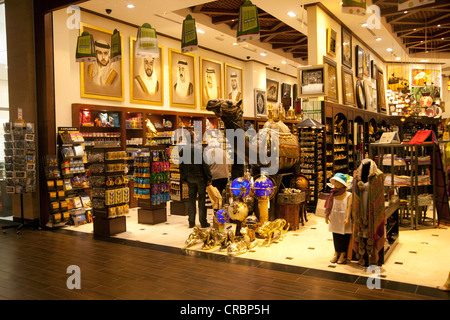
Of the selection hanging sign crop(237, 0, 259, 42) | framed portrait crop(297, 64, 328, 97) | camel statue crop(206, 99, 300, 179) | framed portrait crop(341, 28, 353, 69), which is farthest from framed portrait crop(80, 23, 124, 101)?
framed portrait crop(341, 28, 353, 69)

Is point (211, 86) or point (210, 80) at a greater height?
point (210, 80)

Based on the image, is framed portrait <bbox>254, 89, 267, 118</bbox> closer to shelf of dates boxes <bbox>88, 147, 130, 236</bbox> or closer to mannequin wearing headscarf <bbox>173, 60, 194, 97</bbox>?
mannequin wearing headscarf <bbox>173, 60, 194, 97</bbox>

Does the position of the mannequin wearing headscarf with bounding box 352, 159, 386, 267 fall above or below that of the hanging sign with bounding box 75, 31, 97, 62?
below

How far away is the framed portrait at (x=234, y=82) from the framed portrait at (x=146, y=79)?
332cm

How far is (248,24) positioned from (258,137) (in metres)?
1.87

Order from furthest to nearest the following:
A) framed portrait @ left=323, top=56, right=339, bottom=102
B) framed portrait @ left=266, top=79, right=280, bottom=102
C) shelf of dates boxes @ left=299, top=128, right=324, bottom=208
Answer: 1. framed portrait @ left=266, top=79, right=280, bottom=102
2. framed portrait @ left=323, top=56, right=339, bottom=102
3. shelf of dates boxes @ left=299, top=128, right=324, bottom=208

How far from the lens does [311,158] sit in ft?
27.5

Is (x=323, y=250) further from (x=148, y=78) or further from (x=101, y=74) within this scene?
(x=148, y=78)

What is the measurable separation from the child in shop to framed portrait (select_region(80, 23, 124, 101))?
6.24 metres

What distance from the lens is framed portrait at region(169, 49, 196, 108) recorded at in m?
10.9

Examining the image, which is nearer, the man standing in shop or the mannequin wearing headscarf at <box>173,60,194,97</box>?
the man standing in shop

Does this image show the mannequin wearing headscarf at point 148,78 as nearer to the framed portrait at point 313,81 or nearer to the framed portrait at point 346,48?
the framed portrait at point 313,81

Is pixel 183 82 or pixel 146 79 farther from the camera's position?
pixel 183 82

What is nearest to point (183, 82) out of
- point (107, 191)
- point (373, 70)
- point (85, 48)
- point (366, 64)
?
point (85, 48)
